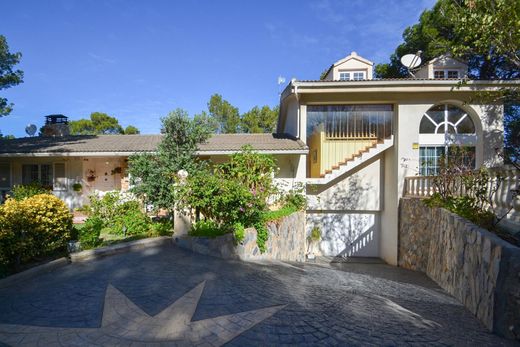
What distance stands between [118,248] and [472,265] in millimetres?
7774

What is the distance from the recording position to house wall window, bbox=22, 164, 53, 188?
13242mm

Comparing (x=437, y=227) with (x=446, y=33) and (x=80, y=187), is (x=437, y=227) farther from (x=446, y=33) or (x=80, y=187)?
(x=446, y=33)

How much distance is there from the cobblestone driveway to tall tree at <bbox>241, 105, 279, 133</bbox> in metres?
28.4

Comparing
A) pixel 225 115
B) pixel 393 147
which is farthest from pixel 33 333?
pixel 225 115

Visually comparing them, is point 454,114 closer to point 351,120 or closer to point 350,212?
point 351,120

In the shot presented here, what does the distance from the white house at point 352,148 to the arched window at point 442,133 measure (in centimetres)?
4

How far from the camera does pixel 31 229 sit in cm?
559

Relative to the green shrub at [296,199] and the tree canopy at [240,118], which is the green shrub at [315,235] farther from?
the tree canopy at [240,118]

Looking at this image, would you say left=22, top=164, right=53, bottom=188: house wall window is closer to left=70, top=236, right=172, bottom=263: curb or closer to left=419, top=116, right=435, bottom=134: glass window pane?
left=70, top=236, right=172, bottom=263: curb

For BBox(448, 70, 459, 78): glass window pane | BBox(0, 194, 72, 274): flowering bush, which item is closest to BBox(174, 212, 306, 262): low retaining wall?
BBox(0, 194, 72, 274): flowering bush

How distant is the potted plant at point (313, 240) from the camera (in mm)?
12883

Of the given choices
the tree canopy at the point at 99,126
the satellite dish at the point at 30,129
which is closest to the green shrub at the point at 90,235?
the satellite dish at the point at 30,129

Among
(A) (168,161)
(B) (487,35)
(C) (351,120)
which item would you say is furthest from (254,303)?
(C) (351,120)

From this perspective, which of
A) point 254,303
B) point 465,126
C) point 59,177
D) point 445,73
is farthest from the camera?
point 445,73
